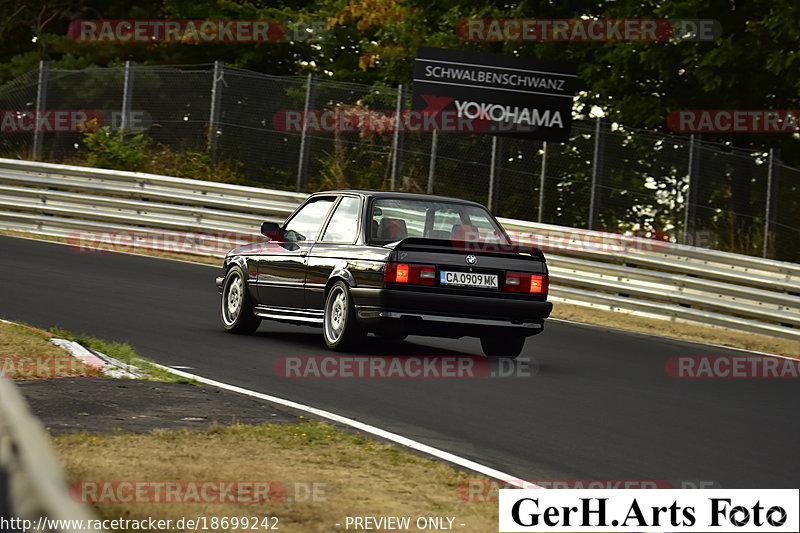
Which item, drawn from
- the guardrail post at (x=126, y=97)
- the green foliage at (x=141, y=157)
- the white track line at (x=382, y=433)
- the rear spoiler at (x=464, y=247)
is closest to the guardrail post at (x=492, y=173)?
the green foliage at (x=141, y=157)

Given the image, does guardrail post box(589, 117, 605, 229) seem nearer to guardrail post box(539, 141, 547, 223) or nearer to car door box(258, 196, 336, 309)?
guardrail post box(539, 141, 547, 223)

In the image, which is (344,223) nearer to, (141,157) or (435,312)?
(435,312)

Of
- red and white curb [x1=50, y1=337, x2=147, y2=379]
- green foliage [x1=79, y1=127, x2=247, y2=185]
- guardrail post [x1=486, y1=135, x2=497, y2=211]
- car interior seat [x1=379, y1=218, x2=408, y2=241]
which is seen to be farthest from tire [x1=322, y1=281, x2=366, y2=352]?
green foliage [x1=79, y1=127, x2=247, y2=185]

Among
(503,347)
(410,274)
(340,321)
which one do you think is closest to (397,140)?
(503,347)

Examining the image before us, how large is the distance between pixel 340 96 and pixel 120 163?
18.5ft

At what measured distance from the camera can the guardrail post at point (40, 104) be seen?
2720 cm

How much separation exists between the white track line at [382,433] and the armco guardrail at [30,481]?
429 cm

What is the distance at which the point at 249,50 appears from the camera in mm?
39094

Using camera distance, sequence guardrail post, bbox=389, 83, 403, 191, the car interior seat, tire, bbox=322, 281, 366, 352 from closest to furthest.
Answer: tire, bbox=322, 281, 366, 352
the car interior seat
guardrail post, bbox=389, 83, 403, 191

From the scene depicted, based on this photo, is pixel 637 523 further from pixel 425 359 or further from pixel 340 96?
pixel 340 96

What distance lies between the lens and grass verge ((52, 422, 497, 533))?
5.91m

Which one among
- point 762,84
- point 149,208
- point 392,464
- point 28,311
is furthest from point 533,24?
point 392,464

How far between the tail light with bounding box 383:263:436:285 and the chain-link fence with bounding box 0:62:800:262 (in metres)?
9.67

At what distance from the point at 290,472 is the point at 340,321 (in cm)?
558
